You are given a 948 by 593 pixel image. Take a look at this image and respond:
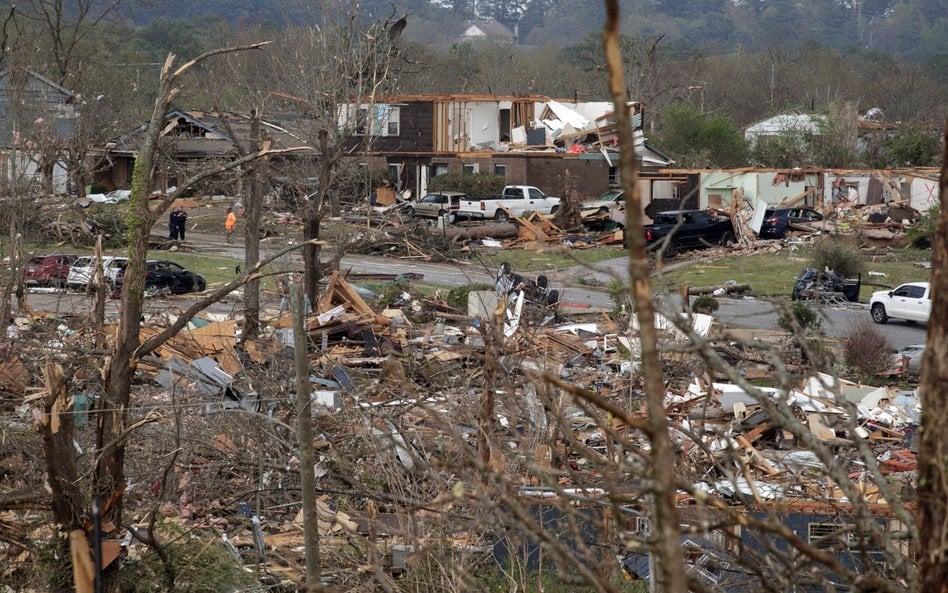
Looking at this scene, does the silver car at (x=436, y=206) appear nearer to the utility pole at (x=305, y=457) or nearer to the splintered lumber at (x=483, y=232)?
the splintered lumber at (x=483, y=232)

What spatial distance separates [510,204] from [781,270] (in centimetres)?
1255

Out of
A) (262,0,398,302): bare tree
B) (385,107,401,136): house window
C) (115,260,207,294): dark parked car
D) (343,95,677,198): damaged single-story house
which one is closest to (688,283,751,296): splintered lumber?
(262,0,398,302): bare tree

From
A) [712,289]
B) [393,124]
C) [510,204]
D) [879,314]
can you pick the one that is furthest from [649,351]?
[393,124]

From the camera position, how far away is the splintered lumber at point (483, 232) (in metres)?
36.0

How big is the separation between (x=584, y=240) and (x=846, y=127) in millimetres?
21653

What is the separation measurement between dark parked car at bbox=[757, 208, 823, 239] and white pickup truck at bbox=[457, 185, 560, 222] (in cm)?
795

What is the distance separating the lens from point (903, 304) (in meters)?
22.7

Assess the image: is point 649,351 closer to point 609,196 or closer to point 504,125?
point 609,196

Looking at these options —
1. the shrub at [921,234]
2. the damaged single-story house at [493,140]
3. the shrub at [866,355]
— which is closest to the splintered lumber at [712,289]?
the shrub at [866,355]

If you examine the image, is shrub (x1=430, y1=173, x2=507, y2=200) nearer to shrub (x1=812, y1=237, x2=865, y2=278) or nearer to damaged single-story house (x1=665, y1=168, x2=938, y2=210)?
damaged single-story house (x1=665, y1=168, x2=938, y2=210)

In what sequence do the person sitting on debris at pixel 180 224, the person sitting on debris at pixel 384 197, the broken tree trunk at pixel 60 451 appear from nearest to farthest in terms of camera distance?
1. the broken tree trunk at pixel 60 451
2. the person sitting on debris at pixel 180 224
3. the person sitting on debris at pixel 384 197

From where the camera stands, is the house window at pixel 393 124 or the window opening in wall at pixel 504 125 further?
the window opening in wall at pixel 504 125

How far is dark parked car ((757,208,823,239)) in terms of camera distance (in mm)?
36812

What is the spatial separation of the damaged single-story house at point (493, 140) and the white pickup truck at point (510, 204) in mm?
2839
